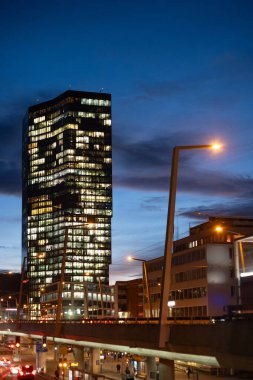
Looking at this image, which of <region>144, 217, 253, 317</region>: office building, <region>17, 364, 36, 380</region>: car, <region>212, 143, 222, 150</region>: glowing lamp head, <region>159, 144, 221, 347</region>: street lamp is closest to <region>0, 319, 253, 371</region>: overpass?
<region>159, 144, 221, 347</region>: street lamp

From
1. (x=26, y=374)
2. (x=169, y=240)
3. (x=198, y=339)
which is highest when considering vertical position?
(x=169, y=240)

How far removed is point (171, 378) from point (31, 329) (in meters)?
53.5

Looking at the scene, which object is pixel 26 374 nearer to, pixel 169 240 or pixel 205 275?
pixel 169 240

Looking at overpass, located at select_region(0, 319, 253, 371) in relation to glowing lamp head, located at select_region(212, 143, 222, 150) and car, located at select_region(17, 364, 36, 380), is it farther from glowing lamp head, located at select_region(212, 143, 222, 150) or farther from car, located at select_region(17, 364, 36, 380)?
car, located at select_region(17, 364, 36, 380)

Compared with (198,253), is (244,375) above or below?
below

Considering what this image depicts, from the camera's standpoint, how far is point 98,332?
176 ft

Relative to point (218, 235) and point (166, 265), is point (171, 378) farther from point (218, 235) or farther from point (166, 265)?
point (218, 235)

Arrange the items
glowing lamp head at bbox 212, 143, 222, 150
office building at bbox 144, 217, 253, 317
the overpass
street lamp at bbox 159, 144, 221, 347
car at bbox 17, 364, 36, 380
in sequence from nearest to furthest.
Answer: the overpass
glowing lamp head at bbox 212, 143, 222, 150
street lamp at bbox 159, 144, 221, 347
car at bbox 17, 364, 36, 380
office building at bbox 144, 217, 253, 317

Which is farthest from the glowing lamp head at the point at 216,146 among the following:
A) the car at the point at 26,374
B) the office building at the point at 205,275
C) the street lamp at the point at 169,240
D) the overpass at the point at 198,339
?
the office building at the point at 205,275

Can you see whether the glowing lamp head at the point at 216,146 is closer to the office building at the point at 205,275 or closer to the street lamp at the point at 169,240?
the street lamp at the point at 169,240

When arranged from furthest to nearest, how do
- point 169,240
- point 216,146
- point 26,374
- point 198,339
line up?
point 26,374
point 169,240
point 198,339
point 216,146

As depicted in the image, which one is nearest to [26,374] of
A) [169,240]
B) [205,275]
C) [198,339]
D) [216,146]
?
[198,339]

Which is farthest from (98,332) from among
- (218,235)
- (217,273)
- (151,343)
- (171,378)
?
(218,235)

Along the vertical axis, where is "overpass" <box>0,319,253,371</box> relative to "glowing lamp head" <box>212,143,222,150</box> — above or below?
below
